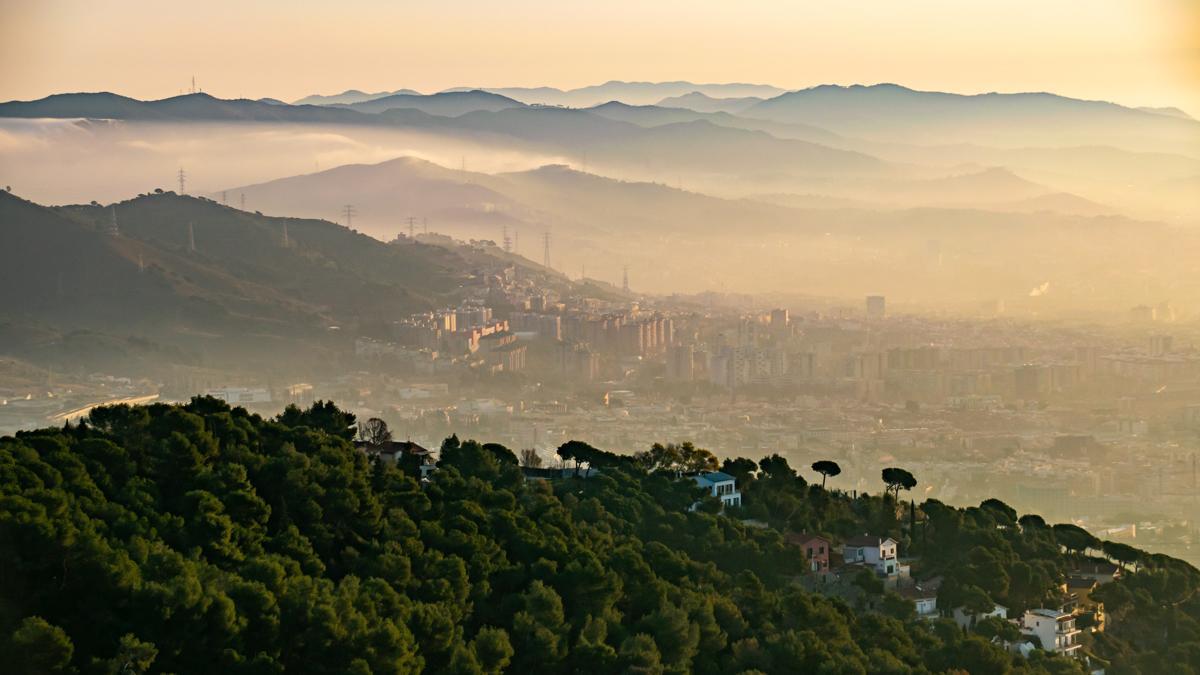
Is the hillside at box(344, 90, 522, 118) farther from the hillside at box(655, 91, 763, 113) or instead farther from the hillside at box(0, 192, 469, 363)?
the hillside at box(0, 192, 469, 363)

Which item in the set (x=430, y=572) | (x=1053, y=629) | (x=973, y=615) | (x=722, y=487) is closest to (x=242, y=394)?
(x=722, y=487)

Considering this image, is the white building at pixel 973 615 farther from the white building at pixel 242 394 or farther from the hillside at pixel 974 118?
the hillside at pixel 974 118

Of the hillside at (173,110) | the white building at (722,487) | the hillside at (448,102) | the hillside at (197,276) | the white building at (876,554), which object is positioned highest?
the hillside at (448,102)

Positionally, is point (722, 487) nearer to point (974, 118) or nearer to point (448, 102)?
point (448, 102)

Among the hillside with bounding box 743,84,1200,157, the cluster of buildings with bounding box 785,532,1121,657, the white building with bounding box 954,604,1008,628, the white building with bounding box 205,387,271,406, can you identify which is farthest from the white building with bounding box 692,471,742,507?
the hillside with bounding box 743,84,1200,157

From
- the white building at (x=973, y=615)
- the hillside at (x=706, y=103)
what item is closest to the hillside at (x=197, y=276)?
the white building at (x=973, y=615)

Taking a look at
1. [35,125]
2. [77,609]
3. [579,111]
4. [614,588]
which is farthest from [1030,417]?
[579,111]
